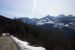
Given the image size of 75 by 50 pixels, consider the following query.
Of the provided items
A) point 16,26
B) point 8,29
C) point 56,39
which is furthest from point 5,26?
point 56,39

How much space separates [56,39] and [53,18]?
123 ft

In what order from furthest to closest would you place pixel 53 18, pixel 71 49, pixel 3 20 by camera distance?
pixel 3 20 < pixel 53 18 < pixel 71 49

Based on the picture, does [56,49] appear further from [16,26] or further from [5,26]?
[5,26]

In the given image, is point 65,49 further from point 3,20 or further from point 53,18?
point 3,20

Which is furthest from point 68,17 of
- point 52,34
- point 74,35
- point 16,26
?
point 52,34

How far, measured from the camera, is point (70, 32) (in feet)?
93.1

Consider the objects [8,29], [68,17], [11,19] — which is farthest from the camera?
[11,19]

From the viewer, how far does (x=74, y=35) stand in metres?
26.8

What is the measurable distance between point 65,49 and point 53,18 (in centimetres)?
4174

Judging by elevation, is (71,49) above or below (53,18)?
below

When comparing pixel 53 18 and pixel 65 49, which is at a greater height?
pixel 53 18

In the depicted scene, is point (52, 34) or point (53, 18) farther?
point (53, 18)

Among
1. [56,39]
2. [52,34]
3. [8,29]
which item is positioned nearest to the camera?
[56,39]

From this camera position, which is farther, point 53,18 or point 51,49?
point 53,18
